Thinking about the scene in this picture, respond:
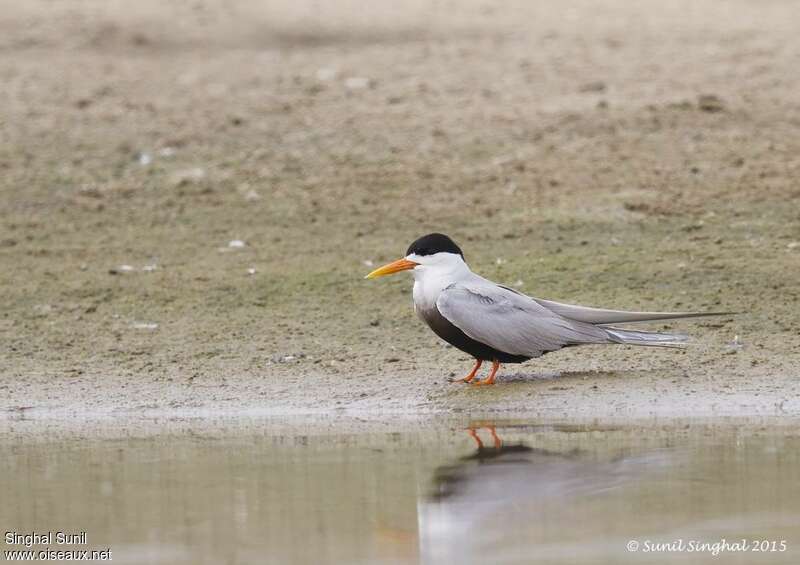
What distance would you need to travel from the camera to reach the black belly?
843 centimetres

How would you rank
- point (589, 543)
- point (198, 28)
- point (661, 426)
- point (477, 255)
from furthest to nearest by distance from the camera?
point (198, 28) → point (477, 255) → point (661, 426) → point (589, 543)

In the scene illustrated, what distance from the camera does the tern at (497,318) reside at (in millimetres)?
8406

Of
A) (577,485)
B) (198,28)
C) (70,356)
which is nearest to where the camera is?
(577,485)

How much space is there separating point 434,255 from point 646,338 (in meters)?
1.26

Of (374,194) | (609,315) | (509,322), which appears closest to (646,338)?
(609,315)

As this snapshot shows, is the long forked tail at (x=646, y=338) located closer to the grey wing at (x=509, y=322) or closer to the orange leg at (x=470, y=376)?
the grey wing at (x=509, y=322)

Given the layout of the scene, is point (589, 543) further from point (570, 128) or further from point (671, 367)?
point (570, 128)

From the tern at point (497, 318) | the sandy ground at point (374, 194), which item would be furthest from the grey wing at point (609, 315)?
the sandy ground at point (374, 194)

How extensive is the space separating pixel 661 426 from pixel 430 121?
5.71 m

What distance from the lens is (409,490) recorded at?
6457 mm

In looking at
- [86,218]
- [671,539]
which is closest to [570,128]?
[86,218]

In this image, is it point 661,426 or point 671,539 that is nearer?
point 671,539

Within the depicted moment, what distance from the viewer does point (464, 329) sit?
8.38 metres

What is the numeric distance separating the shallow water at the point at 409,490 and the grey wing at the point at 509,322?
1.89 feet
